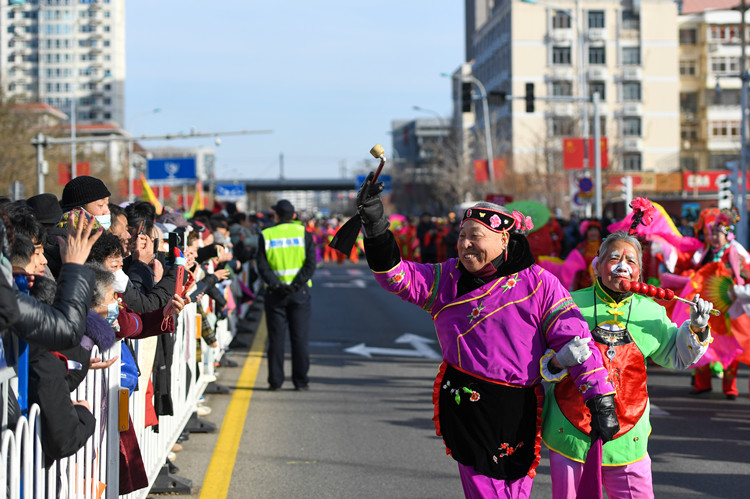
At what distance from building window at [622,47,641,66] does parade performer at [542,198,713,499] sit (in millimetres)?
83555

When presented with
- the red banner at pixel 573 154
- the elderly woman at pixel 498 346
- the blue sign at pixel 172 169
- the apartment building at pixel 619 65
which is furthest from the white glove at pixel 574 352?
the apartment building at pixel 619 65

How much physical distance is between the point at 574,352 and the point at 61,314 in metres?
2.08

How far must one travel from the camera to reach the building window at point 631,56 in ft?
278

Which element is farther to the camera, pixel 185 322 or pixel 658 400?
pixel 658 400

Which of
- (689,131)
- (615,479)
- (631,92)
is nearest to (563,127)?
(631,92)

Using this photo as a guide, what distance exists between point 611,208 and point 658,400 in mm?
27689

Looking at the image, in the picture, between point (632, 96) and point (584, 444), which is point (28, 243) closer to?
point (584, 444)

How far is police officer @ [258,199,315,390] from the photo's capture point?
35.1ft

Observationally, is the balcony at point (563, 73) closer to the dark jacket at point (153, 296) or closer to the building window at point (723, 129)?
the building window at point (723, 129)

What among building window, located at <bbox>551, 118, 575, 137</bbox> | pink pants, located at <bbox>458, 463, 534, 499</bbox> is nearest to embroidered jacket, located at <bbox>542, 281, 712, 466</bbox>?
pink pants, located at <bbox>458, 463, 534, 499</bbox>

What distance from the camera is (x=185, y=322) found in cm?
797

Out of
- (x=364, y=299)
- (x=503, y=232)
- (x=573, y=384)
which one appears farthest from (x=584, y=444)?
(x=364, y=299)

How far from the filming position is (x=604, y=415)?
14.4 ft

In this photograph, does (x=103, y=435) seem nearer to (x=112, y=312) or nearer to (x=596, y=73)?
A: (x=112, y=312)
